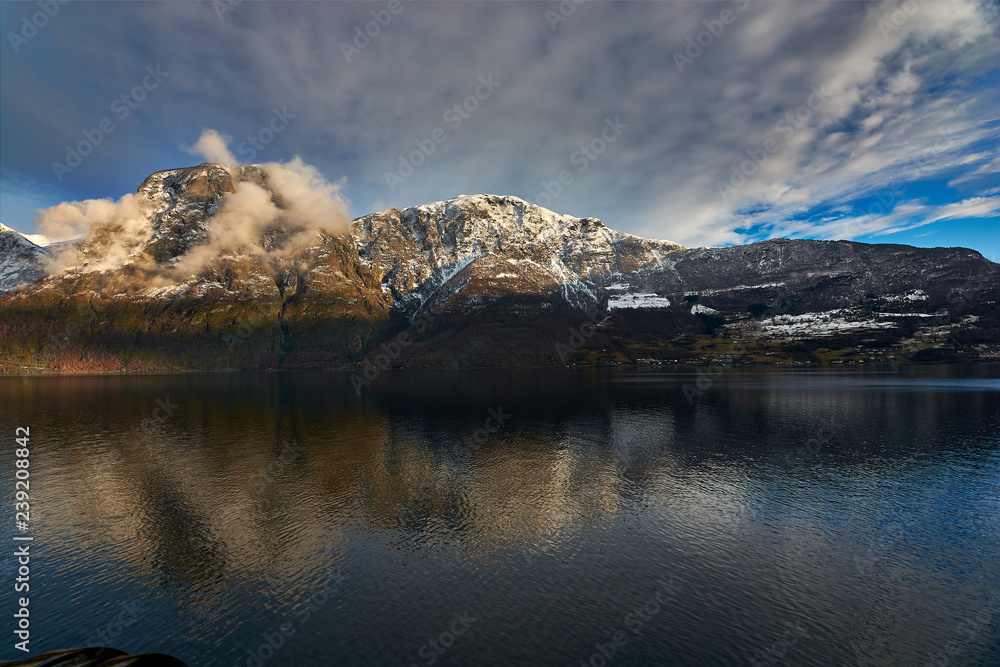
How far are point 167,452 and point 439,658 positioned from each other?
256ft

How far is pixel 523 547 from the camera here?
1625 inches

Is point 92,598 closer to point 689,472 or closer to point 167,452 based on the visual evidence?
point 167,452

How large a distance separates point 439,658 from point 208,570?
79.0 feet

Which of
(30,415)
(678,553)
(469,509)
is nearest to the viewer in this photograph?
(678,553)

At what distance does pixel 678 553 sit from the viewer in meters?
39.2

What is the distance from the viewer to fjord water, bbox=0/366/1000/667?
2792 cm

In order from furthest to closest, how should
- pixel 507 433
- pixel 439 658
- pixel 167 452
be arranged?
pixel 507 433 → pixel 167 452 → pixel 439 658

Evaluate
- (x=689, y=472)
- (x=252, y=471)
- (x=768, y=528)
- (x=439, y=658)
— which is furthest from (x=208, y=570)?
(x=689, y=472)

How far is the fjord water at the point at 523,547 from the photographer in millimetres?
27922

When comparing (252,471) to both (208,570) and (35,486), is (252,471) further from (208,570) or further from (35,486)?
(208,570)

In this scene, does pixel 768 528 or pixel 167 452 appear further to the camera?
pixel 167 452

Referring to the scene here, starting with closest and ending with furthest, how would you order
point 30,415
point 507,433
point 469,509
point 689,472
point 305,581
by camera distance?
point 305,581
point 469,509
point 689,472
point 507,433
point 30,415

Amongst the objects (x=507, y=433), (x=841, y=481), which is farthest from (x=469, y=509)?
(x=841, y=481)

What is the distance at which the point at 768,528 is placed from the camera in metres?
44.6
